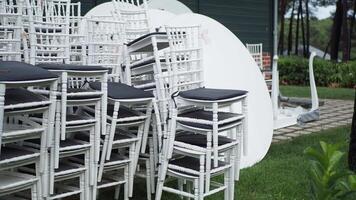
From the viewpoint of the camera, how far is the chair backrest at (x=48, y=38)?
3406 mm

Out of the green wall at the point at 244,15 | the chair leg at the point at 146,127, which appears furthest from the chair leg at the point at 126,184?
the green wall at the point at 244,15

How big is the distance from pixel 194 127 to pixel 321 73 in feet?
46.0

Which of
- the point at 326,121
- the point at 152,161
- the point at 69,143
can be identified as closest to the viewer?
the point at 69,143

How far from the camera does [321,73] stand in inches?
651

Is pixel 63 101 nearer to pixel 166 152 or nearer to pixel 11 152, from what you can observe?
pixel 11 152

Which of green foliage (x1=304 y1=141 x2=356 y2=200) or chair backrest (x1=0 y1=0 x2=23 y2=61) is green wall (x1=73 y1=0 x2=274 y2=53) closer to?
chair backrest (x1=0 y1=0 x2=23 y2=61)

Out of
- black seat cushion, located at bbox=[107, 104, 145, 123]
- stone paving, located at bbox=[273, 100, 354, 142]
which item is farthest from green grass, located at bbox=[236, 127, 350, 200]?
black seat cushion, located at bbox=[107, 104, 145, 123]

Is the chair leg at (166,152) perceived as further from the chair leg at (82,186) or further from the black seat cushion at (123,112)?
the chair leg at (82,186)

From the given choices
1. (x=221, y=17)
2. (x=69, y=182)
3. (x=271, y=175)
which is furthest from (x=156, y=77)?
(x=221, y=17)

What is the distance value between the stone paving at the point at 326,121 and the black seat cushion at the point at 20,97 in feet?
14.2

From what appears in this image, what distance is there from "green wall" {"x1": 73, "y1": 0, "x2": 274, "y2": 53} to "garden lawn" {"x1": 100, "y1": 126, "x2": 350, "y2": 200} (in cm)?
315

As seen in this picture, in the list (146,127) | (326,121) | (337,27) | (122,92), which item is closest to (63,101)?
(122,92)

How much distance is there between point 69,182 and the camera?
3742mm

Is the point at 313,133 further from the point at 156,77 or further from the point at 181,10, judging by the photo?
the point at 156,77
